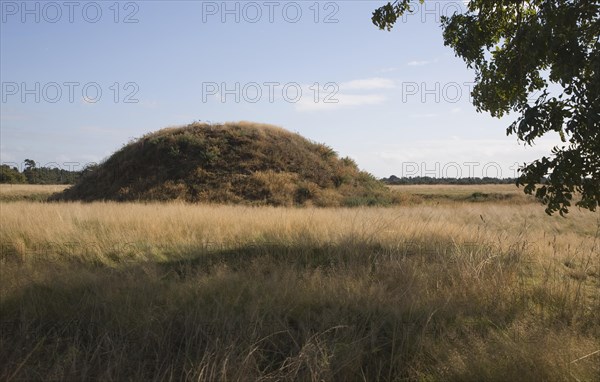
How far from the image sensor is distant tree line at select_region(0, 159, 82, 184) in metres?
67.0

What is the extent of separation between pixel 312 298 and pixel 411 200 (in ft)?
87.0

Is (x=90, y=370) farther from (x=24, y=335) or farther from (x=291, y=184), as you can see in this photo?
(x=291, y=184)

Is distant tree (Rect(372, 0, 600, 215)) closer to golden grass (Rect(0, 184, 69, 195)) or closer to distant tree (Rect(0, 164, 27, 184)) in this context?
golden grass (Rect(0, 184, 69, 195))

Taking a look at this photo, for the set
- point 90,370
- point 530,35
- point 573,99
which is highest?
point 530,35

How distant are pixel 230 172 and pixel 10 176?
173 feet

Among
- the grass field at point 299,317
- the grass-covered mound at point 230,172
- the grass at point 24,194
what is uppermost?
the grass-covered mound at point 230,172

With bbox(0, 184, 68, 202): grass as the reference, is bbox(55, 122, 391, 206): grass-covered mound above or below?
above

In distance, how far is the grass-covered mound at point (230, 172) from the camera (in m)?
25.2

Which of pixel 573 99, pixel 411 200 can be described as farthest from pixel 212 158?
pixel 573 99

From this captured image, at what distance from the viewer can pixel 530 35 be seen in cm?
679

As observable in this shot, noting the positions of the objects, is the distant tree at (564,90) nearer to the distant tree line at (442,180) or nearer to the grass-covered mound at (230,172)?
the grass-covered mound at (230,172)

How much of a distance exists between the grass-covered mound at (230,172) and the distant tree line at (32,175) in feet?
103

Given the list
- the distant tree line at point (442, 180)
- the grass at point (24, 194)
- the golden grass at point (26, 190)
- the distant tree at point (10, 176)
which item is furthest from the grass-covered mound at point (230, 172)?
the distant tree line at point (442, 180)

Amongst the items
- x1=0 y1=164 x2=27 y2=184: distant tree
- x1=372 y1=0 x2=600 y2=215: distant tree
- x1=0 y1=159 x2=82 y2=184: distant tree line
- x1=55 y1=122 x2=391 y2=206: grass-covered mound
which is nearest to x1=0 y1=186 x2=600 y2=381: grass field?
x1=372 y1=0 x2=600 y2=215: distant tree
